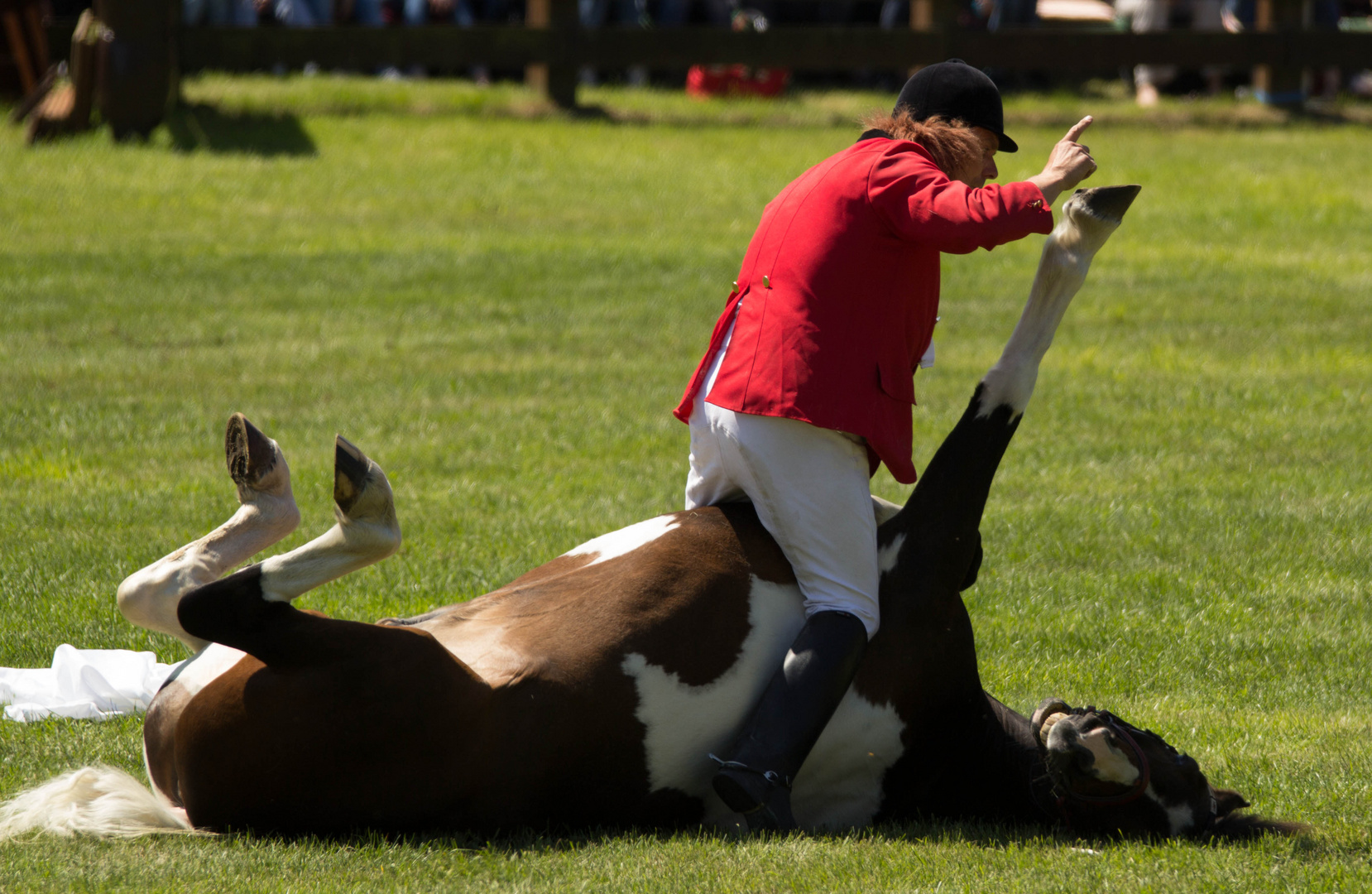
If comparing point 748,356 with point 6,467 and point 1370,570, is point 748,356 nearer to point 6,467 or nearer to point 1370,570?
point 1370,570

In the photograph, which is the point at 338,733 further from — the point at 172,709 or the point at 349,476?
the point at 349,476

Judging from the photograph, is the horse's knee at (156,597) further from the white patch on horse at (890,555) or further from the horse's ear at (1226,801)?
the horse's ear at (1226,801)

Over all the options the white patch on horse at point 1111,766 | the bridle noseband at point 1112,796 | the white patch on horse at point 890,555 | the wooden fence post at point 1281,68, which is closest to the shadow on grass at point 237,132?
the wooden fence post at point 1281,68

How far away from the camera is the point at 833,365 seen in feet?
12.6

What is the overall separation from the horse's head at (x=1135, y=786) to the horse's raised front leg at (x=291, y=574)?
5.67 ft

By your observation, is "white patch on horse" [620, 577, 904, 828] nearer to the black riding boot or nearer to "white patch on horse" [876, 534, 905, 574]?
the black riding boot

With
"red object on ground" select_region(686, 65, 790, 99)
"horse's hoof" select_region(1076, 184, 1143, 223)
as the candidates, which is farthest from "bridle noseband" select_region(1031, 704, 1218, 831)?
"red object on ground" select_region(686, 65, 790, 99)

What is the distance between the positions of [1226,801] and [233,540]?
260 cm

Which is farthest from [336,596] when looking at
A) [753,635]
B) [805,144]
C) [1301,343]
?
[805,144]

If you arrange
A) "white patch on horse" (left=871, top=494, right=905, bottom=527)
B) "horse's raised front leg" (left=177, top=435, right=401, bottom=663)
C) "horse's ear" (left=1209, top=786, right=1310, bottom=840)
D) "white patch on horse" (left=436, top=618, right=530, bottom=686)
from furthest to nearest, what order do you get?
1. "white patch on horse" (left=871, top=494, right=905, bottom=527)
2. "horse's ear" (left=1209, top=786, right=1310, bottom=840)
3. "white patch on horse" (left=436, top=618, right=530, bottom=686)
4. "horse's raised front leg" (left=177, top=435, right=401, bottom=663)

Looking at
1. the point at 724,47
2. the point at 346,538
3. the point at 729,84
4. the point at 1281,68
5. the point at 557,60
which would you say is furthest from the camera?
the point at 729,84

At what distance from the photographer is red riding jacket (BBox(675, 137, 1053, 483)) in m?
3.79

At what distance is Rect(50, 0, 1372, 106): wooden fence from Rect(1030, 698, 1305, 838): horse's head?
41.9ft

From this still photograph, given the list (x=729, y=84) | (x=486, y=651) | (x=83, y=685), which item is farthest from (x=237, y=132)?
(x=486, y=651)
